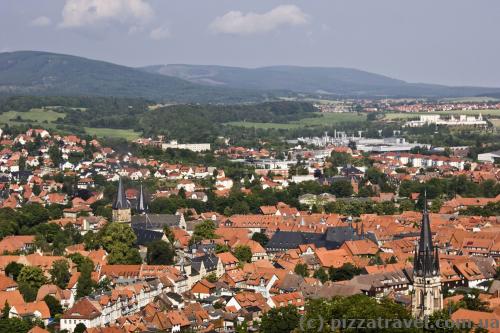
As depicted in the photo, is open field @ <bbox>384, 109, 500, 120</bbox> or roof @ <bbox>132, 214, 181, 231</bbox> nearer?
roof @ <bbox>132, 214, 181, 231</bbox>

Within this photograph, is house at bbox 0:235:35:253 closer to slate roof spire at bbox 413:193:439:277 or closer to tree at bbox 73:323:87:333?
tree at bbox 73:323:87:333

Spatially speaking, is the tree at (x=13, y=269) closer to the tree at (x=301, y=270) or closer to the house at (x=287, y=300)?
the house at (x=287, y=300)

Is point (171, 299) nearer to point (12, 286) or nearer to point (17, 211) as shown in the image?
point (12, 286)

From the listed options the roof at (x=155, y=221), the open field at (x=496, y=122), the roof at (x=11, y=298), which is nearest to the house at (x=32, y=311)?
the roof at (x=11, y=298)

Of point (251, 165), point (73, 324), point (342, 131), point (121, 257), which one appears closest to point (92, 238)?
point (121, 257)

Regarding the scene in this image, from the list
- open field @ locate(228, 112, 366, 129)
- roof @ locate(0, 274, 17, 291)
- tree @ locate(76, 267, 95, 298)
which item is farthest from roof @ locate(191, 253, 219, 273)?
open field @ locate(228, 112, 366, 129)

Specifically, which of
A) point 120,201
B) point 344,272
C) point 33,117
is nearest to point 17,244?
point 120,201
